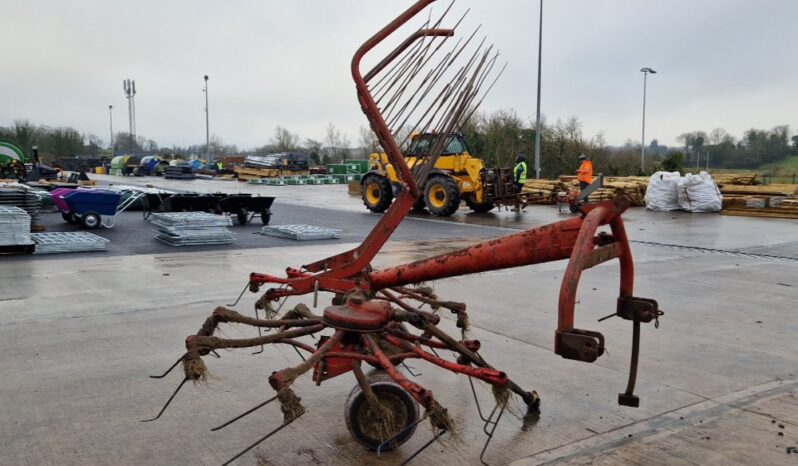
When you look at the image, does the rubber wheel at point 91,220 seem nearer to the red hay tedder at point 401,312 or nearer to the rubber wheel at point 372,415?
the red hay tedder at point 401,312

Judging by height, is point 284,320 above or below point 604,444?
above

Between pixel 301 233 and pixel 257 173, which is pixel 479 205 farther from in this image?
pixel 257 173

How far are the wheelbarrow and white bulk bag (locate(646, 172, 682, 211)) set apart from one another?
52.4 feet

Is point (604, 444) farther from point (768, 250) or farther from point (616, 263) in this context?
point (768, 250)

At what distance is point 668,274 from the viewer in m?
9.23

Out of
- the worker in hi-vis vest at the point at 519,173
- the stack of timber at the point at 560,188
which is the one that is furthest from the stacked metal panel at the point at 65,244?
the stack of timber at the point at 560,188

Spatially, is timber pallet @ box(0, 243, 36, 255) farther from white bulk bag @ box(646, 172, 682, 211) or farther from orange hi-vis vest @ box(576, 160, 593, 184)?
white bulk bag @ box(646, 172, 682, 211)

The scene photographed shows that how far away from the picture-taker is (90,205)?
13508mm

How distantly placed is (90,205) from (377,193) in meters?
8.46

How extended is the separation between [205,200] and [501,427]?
12.1 metres

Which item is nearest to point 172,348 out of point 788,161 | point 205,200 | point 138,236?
point 138,236

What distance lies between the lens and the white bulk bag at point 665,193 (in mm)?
20875

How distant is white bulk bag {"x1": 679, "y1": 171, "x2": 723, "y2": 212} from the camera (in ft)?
66.5

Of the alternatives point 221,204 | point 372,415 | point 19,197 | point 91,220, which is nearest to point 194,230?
point 221,204
